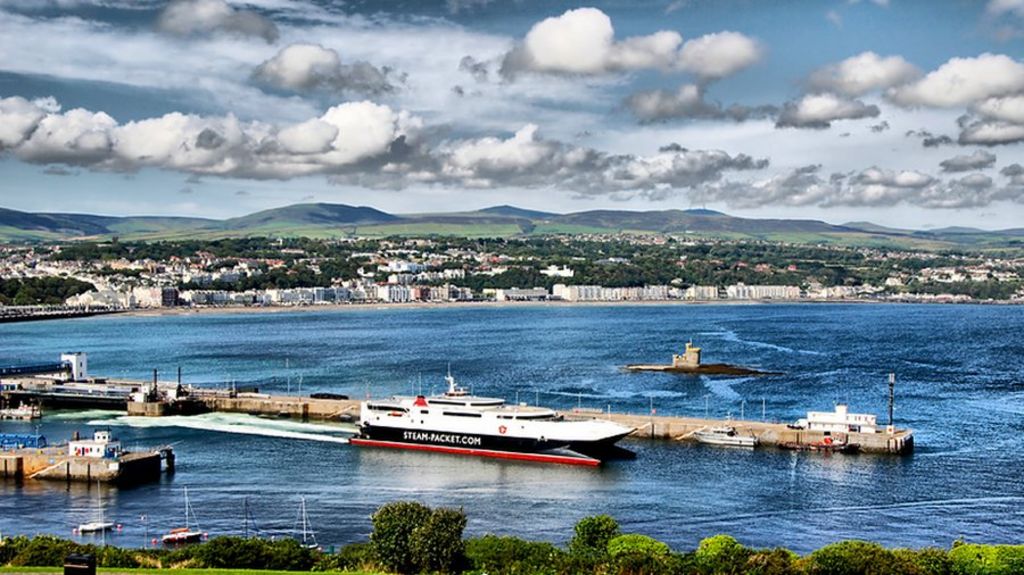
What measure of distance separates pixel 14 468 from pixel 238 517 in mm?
11402

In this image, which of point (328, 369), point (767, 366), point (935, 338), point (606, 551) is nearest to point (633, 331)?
point (935, 338)

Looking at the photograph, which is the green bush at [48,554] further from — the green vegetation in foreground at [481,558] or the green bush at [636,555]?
the green bush at [636,555]

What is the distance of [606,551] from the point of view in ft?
78.0

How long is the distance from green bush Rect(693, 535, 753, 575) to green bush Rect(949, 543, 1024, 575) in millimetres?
3907

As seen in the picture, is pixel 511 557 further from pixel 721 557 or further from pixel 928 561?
pixel 928 561

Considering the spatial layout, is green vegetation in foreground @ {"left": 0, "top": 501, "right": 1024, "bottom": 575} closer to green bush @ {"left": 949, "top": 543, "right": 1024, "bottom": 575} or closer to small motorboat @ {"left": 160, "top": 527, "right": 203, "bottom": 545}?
green bush @ {"left": 949, "top": 543, "right": 1024, "bottom": 575}

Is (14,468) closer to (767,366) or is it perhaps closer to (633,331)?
(767,366)

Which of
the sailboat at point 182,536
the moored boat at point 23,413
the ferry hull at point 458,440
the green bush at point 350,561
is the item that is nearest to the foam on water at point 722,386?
the ferry hull at point 458,440

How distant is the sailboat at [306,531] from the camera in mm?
29641

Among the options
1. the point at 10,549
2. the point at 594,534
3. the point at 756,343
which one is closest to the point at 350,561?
the point at 594,534

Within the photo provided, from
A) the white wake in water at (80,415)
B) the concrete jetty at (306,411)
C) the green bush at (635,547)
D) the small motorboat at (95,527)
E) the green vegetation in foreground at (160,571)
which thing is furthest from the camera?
the white wake in water at (80,415)

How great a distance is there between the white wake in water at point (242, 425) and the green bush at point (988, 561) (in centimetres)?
3098

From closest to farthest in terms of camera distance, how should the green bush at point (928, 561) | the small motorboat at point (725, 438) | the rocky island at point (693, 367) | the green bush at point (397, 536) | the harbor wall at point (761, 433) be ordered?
the green bush at point (928, 561), the green bush at point (397, 536), the harbor wall at point (761, 433), the small motorboat at point (725, 438), the rocky island at point (693, 367)

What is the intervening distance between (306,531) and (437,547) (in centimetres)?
1041
